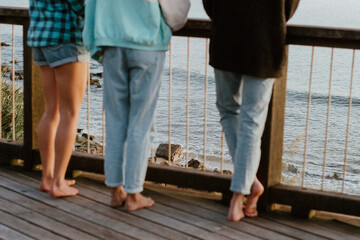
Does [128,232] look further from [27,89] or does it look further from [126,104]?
[27,89]

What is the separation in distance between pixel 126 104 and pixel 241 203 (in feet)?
2.63

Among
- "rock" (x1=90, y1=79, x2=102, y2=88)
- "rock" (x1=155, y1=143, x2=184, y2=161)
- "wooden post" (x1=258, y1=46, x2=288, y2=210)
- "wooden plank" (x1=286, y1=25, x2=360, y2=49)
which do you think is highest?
"wooden plank" (x1=286, y1=25, x2=360, y2=49)

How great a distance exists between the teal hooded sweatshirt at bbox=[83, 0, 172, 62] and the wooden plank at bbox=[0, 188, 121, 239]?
0.90m

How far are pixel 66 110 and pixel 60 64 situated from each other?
0.89 ft

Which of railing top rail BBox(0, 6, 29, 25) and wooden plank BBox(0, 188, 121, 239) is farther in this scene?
railing top rail BBox(0, 6, 29, 25)

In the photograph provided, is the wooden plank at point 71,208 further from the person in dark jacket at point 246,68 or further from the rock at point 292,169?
the rock at point 292,169

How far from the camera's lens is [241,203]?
3.37 m

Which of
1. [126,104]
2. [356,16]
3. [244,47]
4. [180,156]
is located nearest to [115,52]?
[126,104]

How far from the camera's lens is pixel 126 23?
3119mm

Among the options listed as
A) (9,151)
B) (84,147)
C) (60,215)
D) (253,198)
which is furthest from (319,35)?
(84,147)

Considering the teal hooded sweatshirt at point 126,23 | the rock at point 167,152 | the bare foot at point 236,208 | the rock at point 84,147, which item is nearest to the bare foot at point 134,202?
the bare foot at point 236,208

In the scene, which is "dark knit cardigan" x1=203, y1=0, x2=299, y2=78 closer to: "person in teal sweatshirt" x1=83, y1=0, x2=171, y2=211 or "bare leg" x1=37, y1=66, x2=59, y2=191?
"person in teal sweatshirt" x1=83, y1=0, x2=171, y2=211

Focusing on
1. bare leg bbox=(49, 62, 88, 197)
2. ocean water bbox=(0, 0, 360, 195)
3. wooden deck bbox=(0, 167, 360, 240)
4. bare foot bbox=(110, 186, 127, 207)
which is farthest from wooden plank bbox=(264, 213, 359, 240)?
ocean water bbox=(0, 0, 360, 195)

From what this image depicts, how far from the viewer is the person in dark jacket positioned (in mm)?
3082
